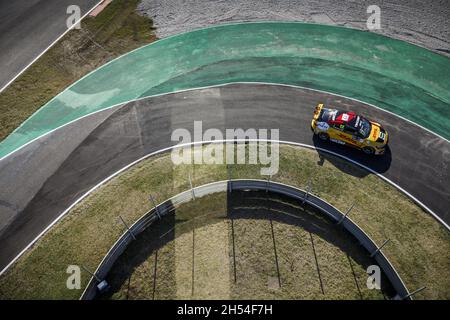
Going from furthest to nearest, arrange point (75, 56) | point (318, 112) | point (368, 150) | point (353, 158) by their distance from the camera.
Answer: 1. point (75, 56)
2. point (318, 112)
3. point (353, 158)
4. point (368, 150)

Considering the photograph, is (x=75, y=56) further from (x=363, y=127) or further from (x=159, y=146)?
(x=363, y=127)

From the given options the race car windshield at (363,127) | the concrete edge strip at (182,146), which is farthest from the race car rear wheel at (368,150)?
the concrete edge strip at (182,146)

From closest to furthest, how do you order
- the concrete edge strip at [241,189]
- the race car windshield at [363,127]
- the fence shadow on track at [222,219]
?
1. the concrete edge strip at [241,189]
2. the fence shadow on track at [222,219]
3. the race car windshield at [363,127]

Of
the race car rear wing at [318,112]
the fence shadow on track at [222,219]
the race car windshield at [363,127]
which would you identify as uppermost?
the race car rear wing at [318,112]

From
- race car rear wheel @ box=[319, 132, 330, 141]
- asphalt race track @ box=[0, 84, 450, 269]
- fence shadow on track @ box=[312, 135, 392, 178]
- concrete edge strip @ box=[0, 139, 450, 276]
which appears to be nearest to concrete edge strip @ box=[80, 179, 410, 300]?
fence shadow on track @ box=[312, 135, 392, 178]

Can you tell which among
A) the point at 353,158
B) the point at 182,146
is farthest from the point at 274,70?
the point at 182,146

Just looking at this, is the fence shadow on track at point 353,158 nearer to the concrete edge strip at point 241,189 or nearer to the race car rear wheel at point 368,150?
the race car rear wheel at point 368,150
